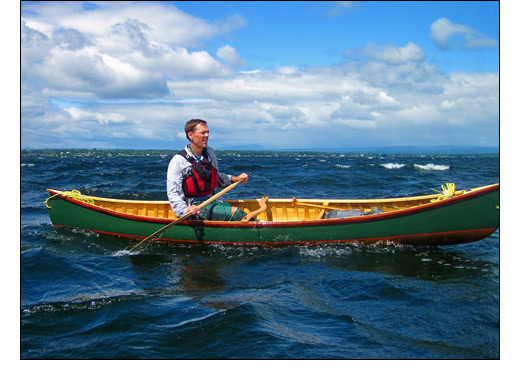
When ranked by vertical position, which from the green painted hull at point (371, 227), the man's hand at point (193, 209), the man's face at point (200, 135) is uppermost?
the man's face at point (200, 135)

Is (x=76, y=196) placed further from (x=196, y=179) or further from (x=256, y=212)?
(x=256, y=212)

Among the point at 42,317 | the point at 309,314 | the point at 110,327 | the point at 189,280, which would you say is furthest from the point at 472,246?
the point at 42,317

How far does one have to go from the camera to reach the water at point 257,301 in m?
4.34

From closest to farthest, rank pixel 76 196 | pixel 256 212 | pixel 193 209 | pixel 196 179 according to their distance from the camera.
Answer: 1. pixel 193 209
2. pixel 196 179
3. pixel 256 212
4. pixel 76 196

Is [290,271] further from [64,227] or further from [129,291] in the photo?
[64,227]

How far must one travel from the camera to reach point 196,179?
8.08 meters

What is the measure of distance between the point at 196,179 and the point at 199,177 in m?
0.07

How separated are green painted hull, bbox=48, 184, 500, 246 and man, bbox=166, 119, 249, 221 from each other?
1.23ft

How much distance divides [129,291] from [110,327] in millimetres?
1318

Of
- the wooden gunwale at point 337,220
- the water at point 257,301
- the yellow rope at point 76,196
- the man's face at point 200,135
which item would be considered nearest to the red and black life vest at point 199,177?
the man's face at point 200,135

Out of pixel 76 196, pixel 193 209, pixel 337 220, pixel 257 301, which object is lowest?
pixel 257 301

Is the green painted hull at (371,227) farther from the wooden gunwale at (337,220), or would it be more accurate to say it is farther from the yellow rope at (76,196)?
the yellow rope at (76,196)

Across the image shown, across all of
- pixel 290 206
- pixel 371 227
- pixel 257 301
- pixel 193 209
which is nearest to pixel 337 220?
pixel 371 227

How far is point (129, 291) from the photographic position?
610cm
